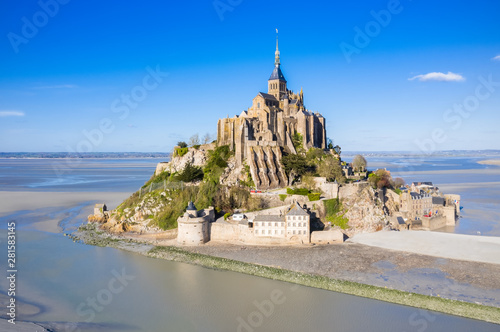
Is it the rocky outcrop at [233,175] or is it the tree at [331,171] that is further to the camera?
the tree at [331,171]

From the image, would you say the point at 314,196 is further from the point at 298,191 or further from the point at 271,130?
the point at 271,130

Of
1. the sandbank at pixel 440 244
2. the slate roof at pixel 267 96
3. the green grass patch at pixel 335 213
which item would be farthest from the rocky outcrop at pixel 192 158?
the sandbank at pixel 440 244

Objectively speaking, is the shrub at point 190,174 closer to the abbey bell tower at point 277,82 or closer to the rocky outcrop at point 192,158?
the rocky outcrop at point 192,158

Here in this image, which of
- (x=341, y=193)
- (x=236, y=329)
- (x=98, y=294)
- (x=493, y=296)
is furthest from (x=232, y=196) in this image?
(x=493, y=296)

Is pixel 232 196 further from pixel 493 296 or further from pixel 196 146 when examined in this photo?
pixel 493 296

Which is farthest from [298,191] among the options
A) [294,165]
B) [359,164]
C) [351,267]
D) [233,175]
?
[359,164]
